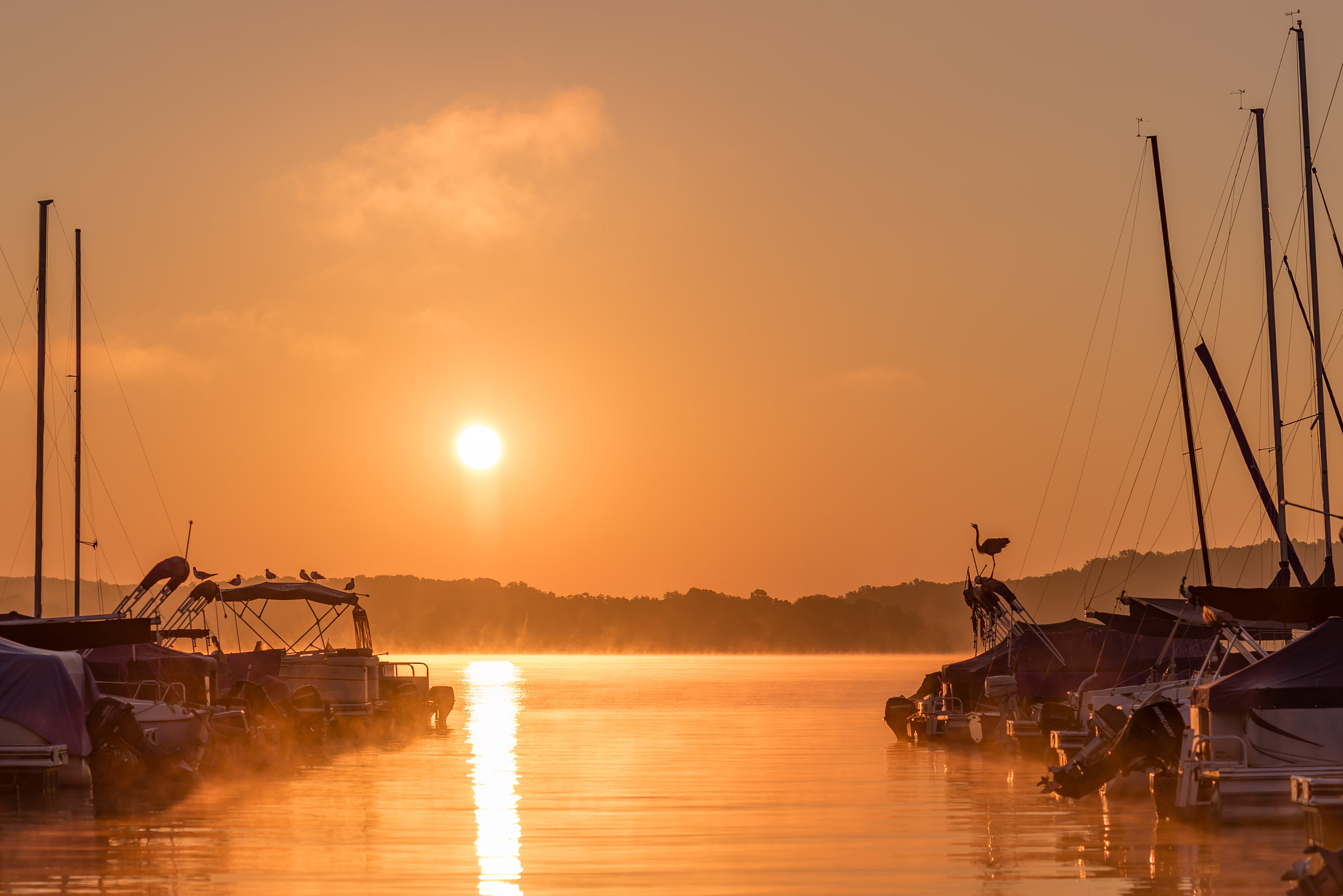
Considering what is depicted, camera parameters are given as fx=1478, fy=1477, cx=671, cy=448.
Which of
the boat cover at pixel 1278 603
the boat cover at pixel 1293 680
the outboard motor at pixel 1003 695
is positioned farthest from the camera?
the outboard motor at pixel 1003 695

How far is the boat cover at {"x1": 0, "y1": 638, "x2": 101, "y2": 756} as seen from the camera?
28.4 meters

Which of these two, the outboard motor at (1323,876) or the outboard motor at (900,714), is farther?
the outboard motor at (900,714)

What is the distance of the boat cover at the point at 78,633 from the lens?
1326 inches

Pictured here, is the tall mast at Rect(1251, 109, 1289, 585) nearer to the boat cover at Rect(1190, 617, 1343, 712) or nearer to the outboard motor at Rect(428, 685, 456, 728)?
the boat cover at Rect(1190, 617, 1343, 712)

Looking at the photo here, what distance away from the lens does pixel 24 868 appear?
1980cm

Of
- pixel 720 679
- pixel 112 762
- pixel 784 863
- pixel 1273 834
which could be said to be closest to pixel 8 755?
pixel 112 762

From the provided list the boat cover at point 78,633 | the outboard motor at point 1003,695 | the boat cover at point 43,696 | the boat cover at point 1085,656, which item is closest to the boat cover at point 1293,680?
the boat cover at point 1085,656

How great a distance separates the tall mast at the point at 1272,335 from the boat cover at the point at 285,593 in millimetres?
31940

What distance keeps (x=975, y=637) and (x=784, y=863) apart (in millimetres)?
30519

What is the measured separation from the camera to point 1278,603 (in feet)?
88.8

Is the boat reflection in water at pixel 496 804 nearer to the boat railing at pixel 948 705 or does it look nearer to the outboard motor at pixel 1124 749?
the outboard motor at pixel 1124 749

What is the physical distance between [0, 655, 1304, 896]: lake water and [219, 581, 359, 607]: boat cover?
33.4 ft

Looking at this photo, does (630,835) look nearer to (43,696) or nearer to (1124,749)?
(1124,749)

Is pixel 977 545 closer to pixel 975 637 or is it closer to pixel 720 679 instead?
pixel 975 637
